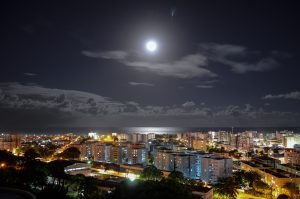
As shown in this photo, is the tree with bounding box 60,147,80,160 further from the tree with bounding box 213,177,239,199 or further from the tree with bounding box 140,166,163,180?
the tree with bounding box 213,177,239,199

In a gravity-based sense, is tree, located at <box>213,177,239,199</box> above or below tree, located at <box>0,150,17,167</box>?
below

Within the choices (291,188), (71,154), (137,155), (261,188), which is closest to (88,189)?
(261,188)

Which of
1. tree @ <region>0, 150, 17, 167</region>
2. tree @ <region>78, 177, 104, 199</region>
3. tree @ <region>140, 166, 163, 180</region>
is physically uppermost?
tree @ <region>0, 150, 17, 167</region>

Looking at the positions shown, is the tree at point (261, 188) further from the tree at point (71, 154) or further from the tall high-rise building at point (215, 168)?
the tree at point (71, 154)

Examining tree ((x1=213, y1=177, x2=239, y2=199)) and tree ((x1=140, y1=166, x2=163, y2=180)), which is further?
tree ((x1=140, y1=166, x2=163, y2=180))

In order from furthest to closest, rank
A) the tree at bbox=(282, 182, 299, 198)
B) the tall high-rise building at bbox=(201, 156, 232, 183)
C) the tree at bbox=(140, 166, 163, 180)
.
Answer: the tall high-rise building at bbox=(201, 156, 232, 183) → the tree at bbox=(140, 166, 163, 180) → the tree at bbox=(282, 182, 299, 198)

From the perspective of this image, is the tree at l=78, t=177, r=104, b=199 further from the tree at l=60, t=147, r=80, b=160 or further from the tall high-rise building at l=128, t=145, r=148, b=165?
the tree at l=60, t=147, r=80, b=160

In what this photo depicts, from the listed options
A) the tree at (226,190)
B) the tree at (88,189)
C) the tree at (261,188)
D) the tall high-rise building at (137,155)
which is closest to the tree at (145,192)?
the tree at (88,189)

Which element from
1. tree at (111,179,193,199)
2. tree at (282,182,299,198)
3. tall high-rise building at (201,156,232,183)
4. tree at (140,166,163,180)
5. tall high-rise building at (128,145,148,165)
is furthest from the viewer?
tall high-rise building at (128,145,148,165)

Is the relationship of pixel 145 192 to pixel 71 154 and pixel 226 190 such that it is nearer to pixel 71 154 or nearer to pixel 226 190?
pixel 226 190

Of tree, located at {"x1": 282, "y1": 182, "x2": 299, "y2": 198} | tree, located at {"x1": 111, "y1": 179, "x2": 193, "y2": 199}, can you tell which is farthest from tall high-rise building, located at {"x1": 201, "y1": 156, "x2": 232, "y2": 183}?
tree, located at {"x1": 111, "y1": 179, "x2": 193, "y2": 199}

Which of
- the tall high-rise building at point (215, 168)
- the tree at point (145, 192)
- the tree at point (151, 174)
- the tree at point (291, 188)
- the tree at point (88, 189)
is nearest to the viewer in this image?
the tree at point (145, 192)
